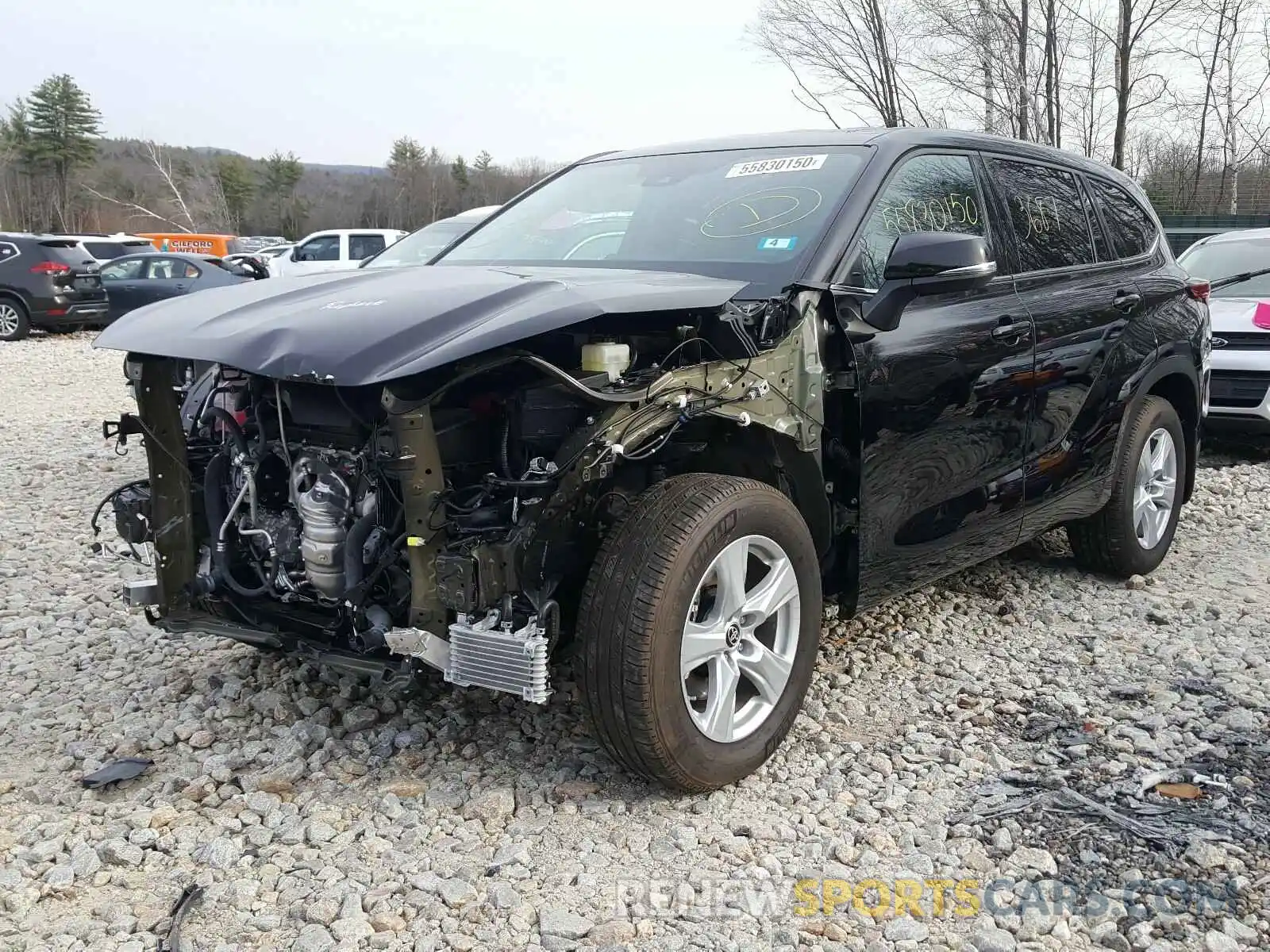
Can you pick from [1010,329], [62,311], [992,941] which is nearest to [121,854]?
[992,941]

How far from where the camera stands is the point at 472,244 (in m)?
4.19

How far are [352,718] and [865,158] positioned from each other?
247 cm

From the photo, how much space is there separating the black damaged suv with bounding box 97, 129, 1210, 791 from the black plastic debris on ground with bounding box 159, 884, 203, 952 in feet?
2.16

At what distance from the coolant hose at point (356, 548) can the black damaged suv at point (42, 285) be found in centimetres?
1599

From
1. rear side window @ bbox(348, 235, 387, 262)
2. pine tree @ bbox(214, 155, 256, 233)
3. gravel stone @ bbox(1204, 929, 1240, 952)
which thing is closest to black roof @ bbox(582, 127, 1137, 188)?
gravel stone @ bbox(1204, 929, 1240, 952)

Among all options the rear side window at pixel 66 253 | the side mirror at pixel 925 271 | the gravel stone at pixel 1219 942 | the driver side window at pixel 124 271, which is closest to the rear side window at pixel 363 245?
the driver side window at pixel 124 271

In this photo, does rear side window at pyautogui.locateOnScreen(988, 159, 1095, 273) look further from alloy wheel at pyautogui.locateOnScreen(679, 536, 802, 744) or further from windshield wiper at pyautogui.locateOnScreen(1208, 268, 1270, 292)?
windshield wiper at pyautogui.locateOnScreen(1208, 268, 1270, 292)

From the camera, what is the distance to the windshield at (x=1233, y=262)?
8375 mm

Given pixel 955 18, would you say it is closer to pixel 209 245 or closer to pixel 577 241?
pixel 577 241

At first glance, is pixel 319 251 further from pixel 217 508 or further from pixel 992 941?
pixel 992 941

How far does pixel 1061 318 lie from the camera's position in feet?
13.3

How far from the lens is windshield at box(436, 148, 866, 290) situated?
3.35 metres

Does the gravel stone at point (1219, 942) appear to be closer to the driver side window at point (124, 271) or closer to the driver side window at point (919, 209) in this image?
the driver side window at point (919, 209)

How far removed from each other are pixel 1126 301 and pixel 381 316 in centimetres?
330
